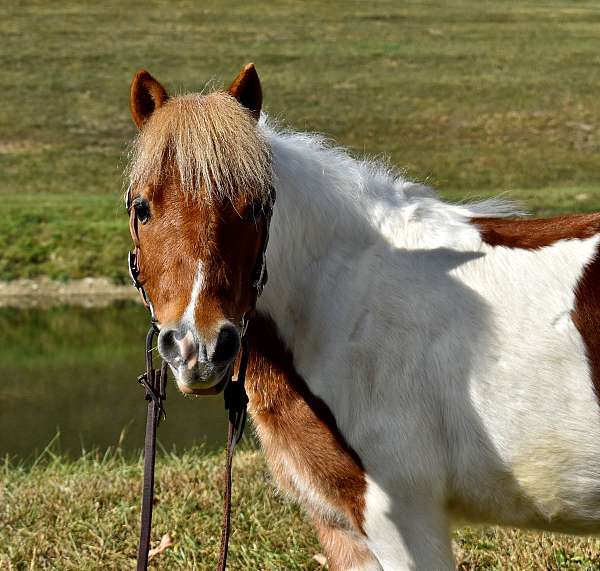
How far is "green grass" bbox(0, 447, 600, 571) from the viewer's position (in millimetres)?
4027

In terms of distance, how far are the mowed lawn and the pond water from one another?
719mm

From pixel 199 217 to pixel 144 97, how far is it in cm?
49

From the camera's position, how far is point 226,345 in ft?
8.38

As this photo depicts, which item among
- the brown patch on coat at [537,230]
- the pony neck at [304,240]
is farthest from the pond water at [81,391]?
the brown patch on coat at [537,230]

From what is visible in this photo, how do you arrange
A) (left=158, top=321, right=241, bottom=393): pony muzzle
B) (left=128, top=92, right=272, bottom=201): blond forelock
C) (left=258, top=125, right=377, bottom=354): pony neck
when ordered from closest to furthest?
(left=158, top=321, right=241, bottom=393): pony muzzle < (left=128, top=92, right=272, bottom=201): blond forelock < (left=258, top=125, right=377, bottom=354): pony neck

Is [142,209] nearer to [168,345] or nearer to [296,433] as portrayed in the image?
[168,345]

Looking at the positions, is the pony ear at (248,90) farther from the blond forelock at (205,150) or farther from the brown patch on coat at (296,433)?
the brown patch on coat at (296,433)

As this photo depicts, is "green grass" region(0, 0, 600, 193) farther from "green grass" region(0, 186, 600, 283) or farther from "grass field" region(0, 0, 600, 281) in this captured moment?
"green grass" region(0, 186, 600, 283)

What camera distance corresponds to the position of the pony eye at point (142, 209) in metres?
2.73

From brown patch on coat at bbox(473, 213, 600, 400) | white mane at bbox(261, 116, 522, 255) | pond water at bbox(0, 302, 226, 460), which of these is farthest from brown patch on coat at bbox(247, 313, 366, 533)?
pond water at bbox(0, 302, 226, 460)

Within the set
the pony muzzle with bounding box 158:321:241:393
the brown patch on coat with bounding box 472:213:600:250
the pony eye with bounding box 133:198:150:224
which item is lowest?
the pony muzzle with bounding box 158:321:241:393

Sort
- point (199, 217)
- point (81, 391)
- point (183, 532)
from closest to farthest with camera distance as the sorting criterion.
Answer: point (199, 217) < point (183, 532) < point (81, 391)

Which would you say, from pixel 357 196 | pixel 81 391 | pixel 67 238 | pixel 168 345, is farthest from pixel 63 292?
pixel 168 345

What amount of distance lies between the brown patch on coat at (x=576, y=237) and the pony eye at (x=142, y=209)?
117 cm
